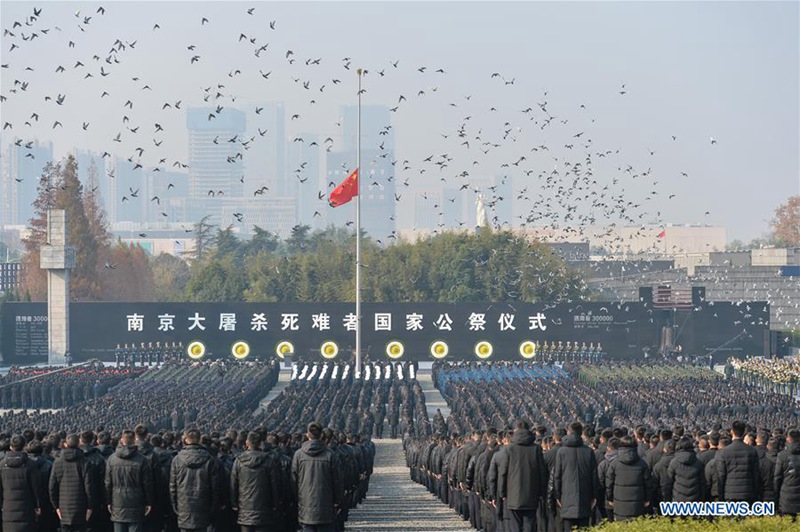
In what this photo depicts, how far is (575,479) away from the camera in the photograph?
14.1 m

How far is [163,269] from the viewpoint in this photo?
12606 centimetres

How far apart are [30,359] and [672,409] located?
30.5m

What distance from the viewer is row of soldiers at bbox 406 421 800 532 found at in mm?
14062

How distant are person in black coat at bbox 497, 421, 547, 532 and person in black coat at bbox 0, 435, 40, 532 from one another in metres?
4.38

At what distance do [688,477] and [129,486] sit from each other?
5225 mm

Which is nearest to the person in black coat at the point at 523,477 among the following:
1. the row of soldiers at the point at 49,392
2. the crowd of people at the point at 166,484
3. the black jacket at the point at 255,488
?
the crowd of people at the point at 166,484

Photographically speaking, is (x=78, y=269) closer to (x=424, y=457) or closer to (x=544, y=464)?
(x=424, y=457)

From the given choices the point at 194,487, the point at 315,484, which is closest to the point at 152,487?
the point at 194,487

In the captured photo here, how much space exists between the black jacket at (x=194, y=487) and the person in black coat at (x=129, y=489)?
39cm

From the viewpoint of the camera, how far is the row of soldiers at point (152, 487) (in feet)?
44.8

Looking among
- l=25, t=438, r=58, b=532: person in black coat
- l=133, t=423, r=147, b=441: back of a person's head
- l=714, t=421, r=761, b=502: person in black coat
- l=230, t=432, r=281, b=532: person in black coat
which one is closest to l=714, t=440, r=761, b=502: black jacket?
l=714, t=421, r=761, b=502: person in black coat

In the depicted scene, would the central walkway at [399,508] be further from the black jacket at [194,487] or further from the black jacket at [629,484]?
the black jacket at [194,487]

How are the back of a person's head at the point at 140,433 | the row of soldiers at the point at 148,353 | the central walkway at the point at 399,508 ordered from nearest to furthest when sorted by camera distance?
1. the back of a person's head at the point at 140,433
2. the central walkway at the point at 399,508
3. the row of soldiers at the point at 148,353

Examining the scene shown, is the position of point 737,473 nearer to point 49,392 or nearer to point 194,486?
point 194,486
